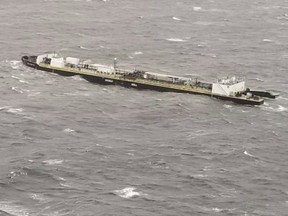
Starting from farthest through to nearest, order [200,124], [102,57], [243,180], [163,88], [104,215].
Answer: [102,57] < [163,88] < [200,124] < [243,180] < [104,215]

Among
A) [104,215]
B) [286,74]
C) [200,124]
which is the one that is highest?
[286,74]

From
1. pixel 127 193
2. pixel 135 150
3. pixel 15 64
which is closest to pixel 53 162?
pixel 135 150

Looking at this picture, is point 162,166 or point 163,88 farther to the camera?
point 163,88

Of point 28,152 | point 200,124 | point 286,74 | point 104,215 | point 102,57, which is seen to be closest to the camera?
point 104,215

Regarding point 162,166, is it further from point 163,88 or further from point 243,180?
point 163,88

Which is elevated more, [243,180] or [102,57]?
[102,57]

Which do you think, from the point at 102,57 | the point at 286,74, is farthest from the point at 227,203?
the point at 102,57
